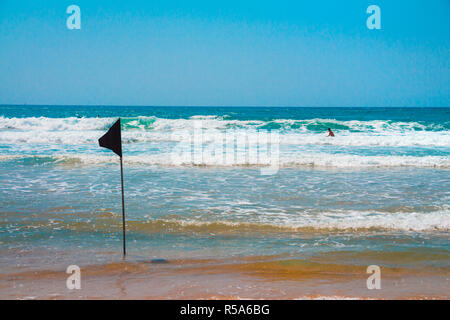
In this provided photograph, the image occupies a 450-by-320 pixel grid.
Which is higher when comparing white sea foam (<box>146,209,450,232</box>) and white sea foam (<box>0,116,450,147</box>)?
white sea foam (<box>0,116,450,147</box>)

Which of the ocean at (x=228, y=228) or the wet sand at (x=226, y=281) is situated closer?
the wet sand at (x=226, y=281)

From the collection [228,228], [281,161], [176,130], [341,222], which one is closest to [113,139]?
[228,228]

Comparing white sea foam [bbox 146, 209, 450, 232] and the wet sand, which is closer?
the wet sand

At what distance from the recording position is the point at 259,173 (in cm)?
1239

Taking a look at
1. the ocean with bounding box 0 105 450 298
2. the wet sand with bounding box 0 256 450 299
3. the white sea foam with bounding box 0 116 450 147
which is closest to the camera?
the wet sand with bounding box 0 256 450 299

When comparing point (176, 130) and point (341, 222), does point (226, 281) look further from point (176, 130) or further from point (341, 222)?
point (176, 130)

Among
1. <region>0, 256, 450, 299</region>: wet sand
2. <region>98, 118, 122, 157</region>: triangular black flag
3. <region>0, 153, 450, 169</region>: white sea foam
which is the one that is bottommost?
<region>0, 256, 450, 299</region>: wet sand

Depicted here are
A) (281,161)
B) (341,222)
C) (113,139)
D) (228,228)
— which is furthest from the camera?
(281,161)

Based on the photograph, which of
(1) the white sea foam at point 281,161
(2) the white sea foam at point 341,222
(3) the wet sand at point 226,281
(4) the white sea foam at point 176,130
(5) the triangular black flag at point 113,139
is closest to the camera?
(3) the wet sand at point 226,281

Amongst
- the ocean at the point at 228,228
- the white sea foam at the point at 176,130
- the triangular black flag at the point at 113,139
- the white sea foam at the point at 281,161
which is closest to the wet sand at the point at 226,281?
the ocean at the point at 228,228

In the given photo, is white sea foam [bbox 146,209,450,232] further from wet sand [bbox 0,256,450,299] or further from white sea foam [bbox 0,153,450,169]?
white sea foam [bbox 0,153,450,169]

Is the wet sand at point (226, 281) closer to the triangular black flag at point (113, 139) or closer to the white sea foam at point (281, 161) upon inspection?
the triangular black flag at point (113, 139)

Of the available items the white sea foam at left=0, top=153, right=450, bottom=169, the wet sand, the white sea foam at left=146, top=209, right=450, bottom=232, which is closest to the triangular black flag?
the wet sand

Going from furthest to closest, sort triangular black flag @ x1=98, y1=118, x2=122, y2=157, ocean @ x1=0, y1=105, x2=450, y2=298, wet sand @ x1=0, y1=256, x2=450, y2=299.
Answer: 1. triangular black flag @ x1=98, y1=118, x2=122, y2=157
2. ocean @ x1=0, y1=105, x2=450, y2=298
3. wet sand @ x1=0, y1=256, x2=450, y2=299
